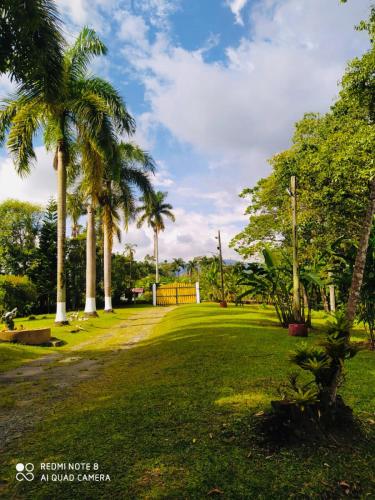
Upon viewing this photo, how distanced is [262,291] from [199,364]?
657cm

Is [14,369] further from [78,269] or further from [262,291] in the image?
A: [78,269]

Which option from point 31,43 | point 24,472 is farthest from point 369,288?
point 31,43

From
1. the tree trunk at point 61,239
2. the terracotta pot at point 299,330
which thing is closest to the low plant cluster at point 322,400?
the terracotta pot at point 299,330

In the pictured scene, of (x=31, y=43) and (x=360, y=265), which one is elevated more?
(x=31, y=43)

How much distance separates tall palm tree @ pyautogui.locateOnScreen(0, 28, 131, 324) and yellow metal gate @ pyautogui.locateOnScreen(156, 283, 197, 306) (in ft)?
63.8

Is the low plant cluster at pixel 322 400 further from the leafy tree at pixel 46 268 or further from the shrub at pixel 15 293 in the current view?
the leafy tree at pixel 46 268

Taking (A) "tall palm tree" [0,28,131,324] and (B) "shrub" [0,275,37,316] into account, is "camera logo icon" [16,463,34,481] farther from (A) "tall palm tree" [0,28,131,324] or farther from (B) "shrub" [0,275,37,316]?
(B) "shrub" [0,275,37,316]

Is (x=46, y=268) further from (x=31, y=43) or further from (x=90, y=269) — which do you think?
(x=31, y=43)

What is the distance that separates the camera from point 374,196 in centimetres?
338

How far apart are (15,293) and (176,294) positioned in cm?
1558

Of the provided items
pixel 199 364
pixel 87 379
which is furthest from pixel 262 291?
pixel 87 379

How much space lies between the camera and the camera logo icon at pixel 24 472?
9.53 ft

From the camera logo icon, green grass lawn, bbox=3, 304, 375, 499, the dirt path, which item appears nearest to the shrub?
the dirt path

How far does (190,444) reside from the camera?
328cm
